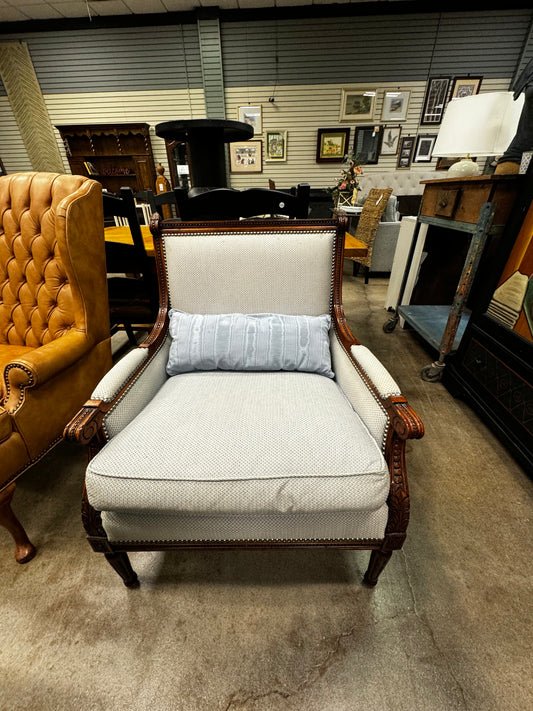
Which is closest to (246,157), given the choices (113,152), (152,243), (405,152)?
(113,152)

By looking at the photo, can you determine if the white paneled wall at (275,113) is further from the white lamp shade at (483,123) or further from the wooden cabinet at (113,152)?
the white lamp shade at (483,123)

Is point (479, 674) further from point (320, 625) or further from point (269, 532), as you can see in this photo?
point (269, 532)

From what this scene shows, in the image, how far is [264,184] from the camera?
5.37 meters

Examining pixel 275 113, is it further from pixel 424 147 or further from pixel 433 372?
pixel 433 372

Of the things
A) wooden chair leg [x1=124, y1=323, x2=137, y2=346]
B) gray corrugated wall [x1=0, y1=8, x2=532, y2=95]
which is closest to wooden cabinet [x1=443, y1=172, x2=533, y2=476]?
wooden chair leg [x1=124, y1=323, x2=137, y2=346]

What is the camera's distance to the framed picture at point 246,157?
16.4 feet

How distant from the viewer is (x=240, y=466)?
757 millimetres

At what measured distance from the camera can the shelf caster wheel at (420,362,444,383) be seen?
2.04 m

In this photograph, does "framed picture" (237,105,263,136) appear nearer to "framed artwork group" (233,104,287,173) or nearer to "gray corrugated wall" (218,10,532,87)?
"framed artwork group" (233,104,287,173)

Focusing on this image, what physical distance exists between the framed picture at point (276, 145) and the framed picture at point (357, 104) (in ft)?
3.17

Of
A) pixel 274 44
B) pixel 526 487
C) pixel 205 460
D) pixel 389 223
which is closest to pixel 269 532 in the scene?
pixel 205 460

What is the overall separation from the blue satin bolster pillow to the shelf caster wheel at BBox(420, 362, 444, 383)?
1.24 metres

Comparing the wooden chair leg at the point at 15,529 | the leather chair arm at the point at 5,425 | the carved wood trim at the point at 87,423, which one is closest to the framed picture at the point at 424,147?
the carved wood trim at the point at 87,423

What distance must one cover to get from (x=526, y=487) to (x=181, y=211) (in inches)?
80.9
